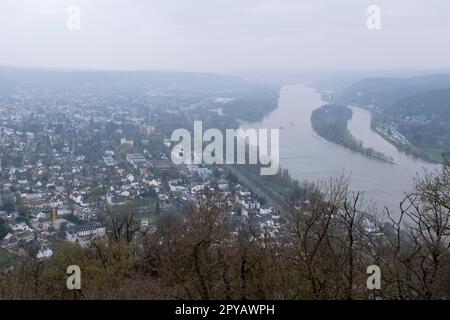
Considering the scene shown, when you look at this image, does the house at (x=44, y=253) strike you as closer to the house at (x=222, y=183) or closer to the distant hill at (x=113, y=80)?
the house at (x=222, y=183)

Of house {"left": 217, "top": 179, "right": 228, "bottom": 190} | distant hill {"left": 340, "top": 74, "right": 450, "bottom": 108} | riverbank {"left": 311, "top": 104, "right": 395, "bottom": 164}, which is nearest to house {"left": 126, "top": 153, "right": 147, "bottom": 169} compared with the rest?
house {"left": 217, "top": 179, "right": 228, "bottom": 190}

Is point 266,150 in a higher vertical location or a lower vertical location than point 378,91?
lower

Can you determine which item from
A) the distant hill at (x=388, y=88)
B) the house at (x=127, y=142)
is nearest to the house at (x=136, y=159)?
the house at (x=127, y=142)

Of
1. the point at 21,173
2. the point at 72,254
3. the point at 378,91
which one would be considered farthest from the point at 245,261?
the point at 378,91

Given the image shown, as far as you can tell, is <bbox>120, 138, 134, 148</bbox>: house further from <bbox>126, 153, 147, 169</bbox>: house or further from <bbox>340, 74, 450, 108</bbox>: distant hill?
<bbox>340, 74, 450, 108</bbox>: distant hill

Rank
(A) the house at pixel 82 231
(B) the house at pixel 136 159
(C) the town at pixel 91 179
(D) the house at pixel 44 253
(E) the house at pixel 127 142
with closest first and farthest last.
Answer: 1. (D) the house at pixel 44 253
2. (A) the house at pixel 82 231
3. (C) the town at pixel 91 179
4. (B) the house at pixel 136 159
5. (E) the house at pixel 127 142

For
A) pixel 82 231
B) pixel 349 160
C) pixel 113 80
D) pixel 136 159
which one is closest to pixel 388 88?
pixel 349 160
